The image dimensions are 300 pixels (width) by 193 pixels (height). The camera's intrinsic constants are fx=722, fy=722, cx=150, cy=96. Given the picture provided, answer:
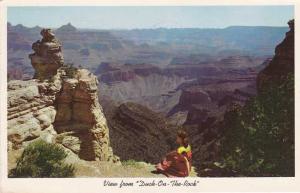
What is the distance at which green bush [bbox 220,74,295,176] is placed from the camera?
14.3 meters

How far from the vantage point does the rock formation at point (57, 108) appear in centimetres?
1482

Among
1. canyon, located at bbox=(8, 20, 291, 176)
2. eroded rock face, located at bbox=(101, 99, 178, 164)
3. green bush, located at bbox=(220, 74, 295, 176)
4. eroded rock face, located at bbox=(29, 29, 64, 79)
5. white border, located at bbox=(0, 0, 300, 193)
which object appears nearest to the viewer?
white border, located at bbox=(0, 0, 300, 193)

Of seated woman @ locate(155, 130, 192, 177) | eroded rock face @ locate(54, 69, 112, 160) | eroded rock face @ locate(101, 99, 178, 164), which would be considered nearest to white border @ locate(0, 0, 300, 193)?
seated woman @ locate(155, 130, 192, 177)

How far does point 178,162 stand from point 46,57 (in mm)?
3674

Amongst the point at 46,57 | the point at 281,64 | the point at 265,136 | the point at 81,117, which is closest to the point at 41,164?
the point at 81,117

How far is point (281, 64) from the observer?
596 inches

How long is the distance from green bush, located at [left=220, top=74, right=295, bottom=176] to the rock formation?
296 cm

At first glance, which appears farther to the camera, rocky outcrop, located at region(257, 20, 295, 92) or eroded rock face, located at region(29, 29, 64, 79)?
eroded rock face, located at region(29, 29, 64, 79)

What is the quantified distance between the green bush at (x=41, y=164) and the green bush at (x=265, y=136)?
3.35 m

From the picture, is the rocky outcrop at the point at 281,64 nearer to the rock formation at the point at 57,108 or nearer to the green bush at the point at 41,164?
the rock formation at the point at 57,108

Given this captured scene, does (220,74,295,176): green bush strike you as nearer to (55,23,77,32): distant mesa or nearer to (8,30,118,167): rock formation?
(8,30,118,167): rock formation

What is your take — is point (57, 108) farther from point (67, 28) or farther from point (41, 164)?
point (67, 28)
